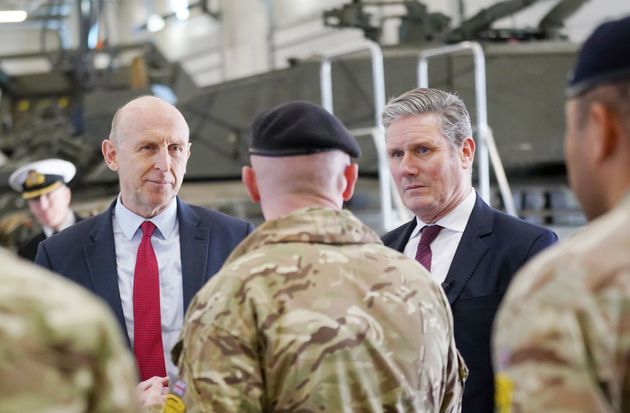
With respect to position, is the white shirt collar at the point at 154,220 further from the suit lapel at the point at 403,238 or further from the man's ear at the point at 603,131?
the man's ear at the point at 603,131

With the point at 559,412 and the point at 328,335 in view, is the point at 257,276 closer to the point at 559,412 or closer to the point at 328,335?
the point at 328,335

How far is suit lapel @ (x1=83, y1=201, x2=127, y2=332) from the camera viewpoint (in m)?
3.88

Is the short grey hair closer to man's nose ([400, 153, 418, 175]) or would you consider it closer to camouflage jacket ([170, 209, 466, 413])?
man's nose ([400, 153, 418, 175])

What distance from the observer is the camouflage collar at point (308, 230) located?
2625 millimetres

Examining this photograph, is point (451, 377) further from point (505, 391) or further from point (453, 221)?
point (453, 221)

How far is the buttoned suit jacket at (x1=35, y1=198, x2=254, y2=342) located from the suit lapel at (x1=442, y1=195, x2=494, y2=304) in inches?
30.6

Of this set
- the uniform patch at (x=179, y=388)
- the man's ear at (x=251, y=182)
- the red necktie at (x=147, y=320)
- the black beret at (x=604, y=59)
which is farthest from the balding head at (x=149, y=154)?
the black beret at (x=604, y=59)

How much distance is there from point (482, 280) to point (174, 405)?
1.46m

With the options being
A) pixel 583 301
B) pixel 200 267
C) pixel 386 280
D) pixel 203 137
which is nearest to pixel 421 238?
pixel 200 267

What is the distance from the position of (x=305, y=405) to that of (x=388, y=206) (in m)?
5.29

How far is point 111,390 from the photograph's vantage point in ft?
5.62

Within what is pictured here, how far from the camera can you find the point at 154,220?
404 centimetres

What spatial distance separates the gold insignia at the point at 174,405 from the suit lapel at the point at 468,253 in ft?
4.45

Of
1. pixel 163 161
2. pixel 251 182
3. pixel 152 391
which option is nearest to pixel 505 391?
pixel 251 182
